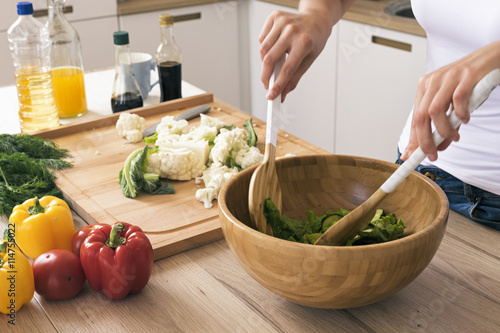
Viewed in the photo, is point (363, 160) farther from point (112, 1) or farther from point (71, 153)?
point (112, 1)

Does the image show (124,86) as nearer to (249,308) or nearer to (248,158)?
(248,158)

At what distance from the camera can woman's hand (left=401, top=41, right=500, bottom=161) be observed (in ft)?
2.35

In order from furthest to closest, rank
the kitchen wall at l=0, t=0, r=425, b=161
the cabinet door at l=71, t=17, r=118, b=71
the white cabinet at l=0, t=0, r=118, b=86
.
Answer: the cabinet door at l=71, t=17, r=118, b=71 < the white cabinet at l=0, t=0, r=118, b=86 < the kitchen wall at l=0, t=0, r=425, b=161

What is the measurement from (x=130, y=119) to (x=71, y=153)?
0.17m

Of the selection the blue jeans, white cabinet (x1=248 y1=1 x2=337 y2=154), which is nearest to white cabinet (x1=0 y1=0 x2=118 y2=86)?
white cabinet (x1=248 y1=1 x2=337 y2=154)

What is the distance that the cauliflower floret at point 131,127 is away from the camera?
4.65 ft

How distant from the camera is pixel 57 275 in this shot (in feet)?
2.75

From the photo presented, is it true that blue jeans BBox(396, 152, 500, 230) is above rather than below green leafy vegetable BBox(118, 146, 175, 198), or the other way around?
below

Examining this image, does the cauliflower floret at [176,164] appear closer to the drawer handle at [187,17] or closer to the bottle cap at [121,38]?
the bottle cap at [121,38]

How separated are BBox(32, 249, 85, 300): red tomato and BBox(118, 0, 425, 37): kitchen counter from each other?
1.83 meters

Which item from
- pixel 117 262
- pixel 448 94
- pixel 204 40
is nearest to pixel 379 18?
pixel 204 40

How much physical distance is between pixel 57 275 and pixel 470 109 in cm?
63

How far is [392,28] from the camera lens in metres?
2.39

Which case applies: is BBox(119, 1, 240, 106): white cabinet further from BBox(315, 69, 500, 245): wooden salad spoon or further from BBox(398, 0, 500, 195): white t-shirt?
BBox(315, 69, 500, 245): wooden salad spoon
